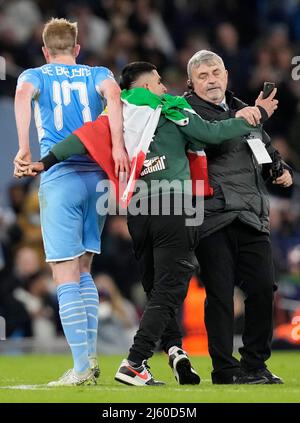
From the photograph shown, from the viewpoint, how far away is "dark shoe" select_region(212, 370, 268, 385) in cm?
727

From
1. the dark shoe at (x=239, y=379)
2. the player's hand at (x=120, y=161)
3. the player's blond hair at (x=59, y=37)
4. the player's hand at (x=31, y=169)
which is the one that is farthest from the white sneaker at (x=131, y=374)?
the player's blond hair at (x=59, y=37)

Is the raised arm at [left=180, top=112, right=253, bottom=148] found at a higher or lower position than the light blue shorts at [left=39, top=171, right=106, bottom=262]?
higher

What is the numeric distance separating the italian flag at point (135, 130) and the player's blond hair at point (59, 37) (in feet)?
1.82

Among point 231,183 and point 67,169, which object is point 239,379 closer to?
point 231,183

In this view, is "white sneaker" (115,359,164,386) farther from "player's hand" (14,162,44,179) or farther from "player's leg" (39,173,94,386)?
"player's hand" (14,162,44,179)

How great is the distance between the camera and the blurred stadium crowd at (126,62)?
506 inches

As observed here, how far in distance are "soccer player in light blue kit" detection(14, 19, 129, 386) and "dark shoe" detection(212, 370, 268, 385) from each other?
0.71m

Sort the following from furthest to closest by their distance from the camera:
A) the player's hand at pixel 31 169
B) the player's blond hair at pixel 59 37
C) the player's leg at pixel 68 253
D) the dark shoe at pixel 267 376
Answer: the player's blond hair at pixel 59 37, the dark shoe at pixel 267 376, the player's leg at pixel 68 253, the player's hand at pixel 31 169

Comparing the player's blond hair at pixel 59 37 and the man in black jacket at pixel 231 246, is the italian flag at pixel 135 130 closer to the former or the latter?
the man in black jacket at pixel 231 246

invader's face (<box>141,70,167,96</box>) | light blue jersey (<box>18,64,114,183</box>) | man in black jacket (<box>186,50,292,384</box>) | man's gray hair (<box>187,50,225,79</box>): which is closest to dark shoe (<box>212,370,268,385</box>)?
man in black jacket (<box>186,50,292,384</box>)

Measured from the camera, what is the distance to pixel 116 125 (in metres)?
7.14

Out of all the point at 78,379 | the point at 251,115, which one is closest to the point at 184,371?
the point at 78,379
